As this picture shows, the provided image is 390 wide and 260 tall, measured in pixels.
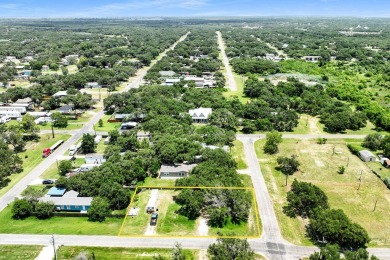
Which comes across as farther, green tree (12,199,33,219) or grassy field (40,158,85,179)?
grassy field (40,158,85,179)

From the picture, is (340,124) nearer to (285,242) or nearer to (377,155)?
(377,155)

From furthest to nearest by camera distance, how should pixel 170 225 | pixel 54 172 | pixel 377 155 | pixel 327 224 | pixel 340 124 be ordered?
pixel 340 124
pixel 377 155
pixel 54 172
pixel 170 225
pixel 327 224

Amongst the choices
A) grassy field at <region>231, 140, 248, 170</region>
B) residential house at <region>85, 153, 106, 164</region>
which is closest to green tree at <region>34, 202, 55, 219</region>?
residential house at <region>85, 153, 106, 164</region>

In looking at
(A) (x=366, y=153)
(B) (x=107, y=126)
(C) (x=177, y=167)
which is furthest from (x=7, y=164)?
(A) (x=366, y=153)

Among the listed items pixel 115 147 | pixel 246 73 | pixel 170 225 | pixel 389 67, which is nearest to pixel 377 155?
pixel 170 225

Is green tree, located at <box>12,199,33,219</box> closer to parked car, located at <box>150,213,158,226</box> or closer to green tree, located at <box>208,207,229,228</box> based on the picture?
parked car, located at <box>150,213,158,226</box>

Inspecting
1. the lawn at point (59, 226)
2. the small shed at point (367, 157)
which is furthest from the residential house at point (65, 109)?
the small shed at point (367, 157)
